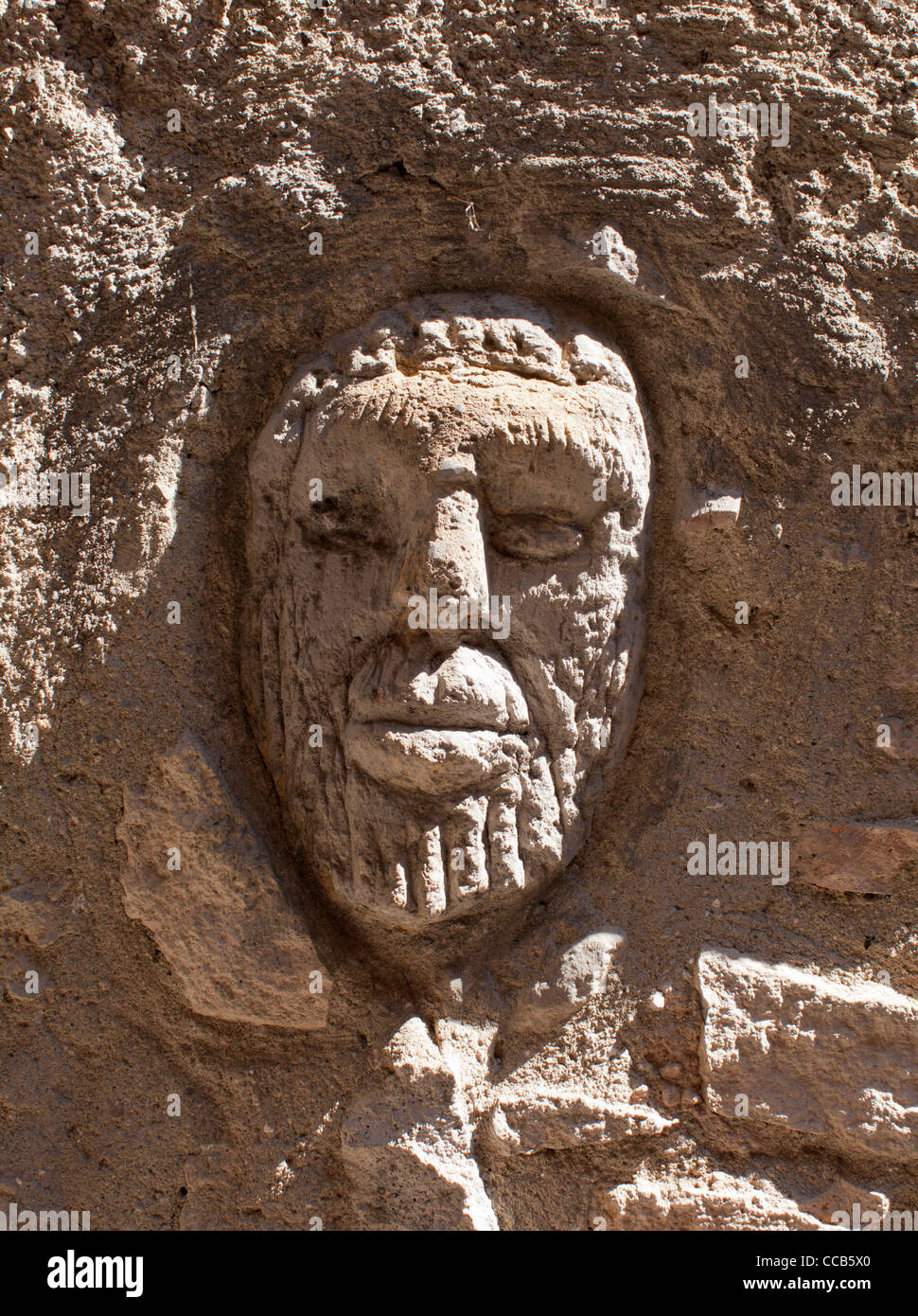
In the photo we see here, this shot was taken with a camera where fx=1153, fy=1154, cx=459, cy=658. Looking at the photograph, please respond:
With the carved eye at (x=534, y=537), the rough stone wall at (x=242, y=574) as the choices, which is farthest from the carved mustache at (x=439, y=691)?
the rough stone wall at (x=242, y=574)

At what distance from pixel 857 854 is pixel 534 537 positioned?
2.56 feet

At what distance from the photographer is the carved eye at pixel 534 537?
72.3 inches

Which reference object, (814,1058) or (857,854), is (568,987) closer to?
(814,1058)

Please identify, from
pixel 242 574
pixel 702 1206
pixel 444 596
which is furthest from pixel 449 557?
pixel 702 1206

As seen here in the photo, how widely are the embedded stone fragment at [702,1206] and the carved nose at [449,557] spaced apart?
100cm

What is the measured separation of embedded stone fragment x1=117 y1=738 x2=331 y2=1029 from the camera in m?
1.89

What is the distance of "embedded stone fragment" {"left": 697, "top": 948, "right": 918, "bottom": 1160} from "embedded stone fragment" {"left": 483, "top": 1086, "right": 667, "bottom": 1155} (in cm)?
14

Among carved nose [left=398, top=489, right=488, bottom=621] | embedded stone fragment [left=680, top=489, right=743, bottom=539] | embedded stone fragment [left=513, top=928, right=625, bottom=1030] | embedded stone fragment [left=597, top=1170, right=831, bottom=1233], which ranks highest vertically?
embedded stone fragment [left=680, top=489, right=743, bottom=539]

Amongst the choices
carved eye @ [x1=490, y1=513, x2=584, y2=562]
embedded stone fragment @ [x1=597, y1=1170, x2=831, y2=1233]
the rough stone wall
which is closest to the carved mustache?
carved eye @ [x1=490, y1=513, x2=584, y2=562]

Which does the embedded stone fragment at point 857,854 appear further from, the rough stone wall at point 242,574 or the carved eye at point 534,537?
the carved eye at point 534,537

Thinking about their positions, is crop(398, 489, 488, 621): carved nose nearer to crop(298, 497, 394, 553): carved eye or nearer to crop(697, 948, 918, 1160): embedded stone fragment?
crop(298, 497, 394, 553): carved eye

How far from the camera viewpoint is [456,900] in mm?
1839

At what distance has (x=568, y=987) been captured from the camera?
6.30 ft

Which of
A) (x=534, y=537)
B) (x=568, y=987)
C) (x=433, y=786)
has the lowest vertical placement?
(x=568, y=987)
